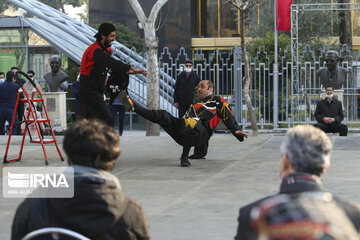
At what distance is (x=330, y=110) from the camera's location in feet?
45.9

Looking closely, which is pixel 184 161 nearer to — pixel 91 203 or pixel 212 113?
pixel 212 113

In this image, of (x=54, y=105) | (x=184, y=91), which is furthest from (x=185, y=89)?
(x=54, y=105)

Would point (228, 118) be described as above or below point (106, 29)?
below

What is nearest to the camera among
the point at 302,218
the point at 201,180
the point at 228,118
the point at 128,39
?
the point at 302,218

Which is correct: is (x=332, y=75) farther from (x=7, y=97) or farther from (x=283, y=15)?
(x=7, y=97)

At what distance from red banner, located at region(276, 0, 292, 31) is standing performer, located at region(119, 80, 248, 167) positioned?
855cm

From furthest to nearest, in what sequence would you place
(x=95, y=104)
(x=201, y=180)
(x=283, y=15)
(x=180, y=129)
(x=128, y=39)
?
(x=128, y=39), (x=283, y=15), (x=180, y=129), (x=95, y=104), (x=201, y=180)

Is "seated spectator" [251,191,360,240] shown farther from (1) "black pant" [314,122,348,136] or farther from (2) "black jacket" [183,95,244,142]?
(1) "black pant" [314,122,348,136]

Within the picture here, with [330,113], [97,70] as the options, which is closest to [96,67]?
[97,70]

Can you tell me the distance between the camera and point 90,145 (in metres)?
3.01

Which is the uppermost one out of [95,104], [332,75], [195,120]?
[332,75]

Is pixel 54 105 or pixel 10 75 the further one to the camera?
pixel 54 105

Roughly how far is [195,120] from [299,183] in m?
7.54

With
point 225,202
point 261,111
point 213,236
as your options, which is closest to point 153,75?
point 261,111
